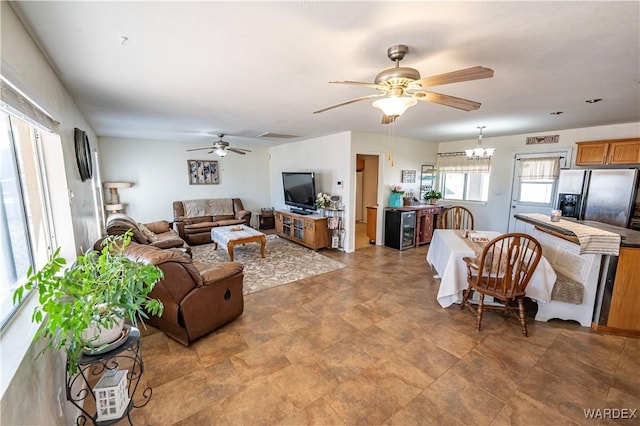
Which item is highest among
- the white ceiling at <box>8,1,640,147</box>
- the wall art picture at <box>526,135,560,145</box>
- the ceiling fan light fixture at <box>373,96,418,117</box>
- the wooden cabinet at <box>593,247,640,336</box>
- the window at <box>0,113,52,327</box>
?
the white ceiling at <box>8,1,640,147</box>

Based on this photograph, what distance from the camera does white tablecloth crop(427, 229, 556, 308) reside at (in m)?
2.55

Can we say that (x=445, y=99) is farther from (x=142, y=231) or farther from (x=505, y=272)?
(x=142, y=231)

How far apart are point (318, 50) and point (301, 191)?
4.15 meters

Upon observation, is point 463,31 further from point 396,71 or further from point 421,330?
point 421,330

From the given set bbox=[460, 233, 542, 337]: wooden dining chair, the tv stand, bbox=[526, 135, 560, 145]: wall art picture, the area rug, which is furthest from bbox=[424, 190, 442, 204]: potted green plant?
bbox=[460, 233, 542, 337]: wooden dining chair

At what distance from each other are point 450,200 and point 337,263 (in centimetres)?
389

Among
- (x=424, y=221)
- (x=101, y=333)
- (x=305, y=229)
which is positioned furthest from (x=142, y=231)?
(x=424, y=221)

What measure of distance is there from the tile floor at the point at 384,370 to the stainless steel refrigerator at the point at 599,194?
2522mm

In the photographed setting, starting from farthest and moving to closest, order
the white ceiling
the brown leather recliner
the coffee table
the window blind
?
1. the coffee table
2. the brown leather recliner
3. the white ceiling
4. the window blind

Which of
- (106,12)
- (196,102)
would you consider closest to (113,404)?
(106,12)

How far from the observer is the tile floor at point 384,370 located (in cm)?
165

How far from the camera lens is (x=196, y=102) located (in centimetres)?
301

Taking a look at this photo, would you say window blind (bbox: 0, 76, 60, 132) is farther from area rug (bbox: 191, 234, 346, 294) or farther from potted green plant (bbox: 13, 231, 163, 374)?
area rug (bbox: 191, 234, 346, 294)

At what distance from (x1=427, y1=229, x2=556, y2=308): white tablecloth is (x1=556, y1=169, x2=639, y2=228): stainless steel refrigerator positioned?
2.27 metres
